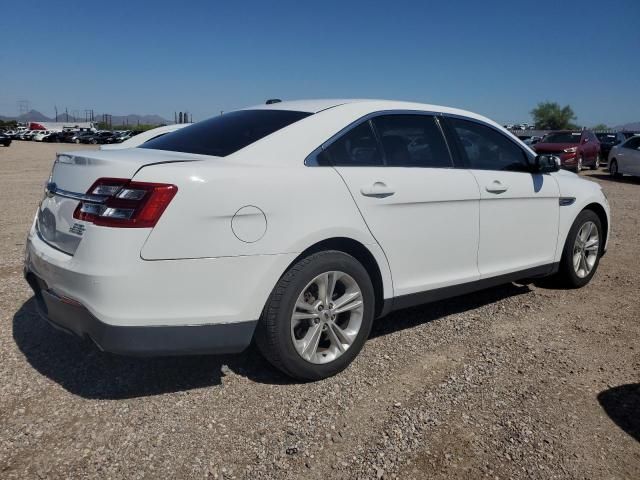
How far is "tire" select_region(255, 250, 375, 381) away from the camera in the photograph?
117 inches

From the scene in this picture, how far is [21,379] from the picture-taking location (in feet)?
10.5

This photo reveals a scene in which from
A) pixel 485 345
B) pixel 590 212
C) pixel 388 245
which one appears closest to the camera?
pixel 388 245

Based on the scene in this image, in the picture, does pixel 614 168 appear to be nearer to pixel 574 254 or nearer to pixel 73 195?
pixel 574 254

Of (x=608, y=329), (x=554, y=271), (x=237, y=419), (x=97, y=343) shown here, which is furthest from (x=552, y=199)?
(x=97, y=343)

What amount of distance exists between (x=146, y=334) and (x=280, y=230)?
83 cm

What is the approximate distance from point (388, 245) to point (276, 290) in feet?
2.69

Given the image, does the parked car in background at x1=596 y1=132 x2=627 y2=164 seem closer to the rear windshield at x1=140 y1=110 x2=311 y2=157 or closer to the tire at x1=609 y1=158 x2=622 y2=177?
the tire at x1=609 y1=158 x2=622 y2=177

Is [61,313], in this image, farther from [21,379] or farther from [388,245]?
[388,245]

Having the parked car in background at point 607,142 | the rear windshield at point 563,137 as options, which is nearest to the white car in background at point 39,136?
the parked car in background at point 607,142

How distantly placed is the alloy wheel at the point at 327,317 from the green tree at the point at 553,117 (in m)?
98.2

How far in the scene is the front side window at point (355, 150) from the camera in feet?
10.7

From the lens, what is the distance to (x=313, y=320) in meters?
3.17

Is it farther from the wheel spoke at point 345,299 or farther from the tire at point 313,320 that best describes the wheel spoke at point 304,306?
the wheel spoke at point 345,299

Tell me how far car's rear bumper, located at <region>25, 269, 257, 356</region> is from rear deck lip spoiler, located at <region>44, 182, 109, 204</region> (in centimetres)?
50
